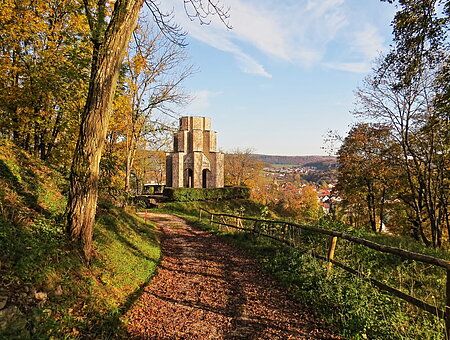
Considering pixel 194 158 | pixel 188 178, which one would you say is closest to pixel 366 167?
pixel 194 158

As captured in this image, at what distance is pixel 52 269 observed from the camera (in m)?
3.70

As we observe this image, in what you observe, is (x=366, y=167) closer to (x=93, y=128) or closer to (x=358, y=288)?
(x=358, y=288)

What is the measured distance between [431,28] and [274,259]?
8.00 metres

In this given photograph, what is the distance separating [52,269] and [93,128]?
243cm

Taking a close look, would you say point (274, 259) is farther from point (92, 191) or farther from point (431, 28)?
point (431, 28)

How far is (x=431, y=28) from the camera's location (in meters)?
7.10

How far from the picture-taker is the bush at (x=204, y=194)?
26741 mm

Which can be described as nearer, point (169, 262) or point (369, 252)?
point (369, 252)

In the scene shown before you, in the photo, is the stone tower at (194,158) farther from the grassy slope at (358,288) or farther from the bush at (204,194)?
the grassy slope at (358,288)

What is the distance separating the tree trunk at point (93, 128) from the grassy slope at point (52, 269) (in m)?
0.42

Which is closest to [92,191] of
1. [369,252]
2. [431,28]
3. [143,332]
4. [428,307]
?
[143,332]

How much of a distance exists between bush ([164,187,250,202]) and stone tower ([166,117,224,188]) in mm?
2813

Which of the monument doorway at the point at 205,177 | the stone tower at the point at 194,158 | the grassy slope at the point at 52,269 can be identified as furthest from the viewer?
the monument doorway at the point at 205,177

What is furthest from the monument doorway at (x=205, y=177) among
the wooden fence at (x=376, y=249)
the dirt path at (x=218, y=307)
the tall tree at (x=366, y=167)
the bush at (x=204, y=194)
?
the dirt path at (x=218, y=307)
